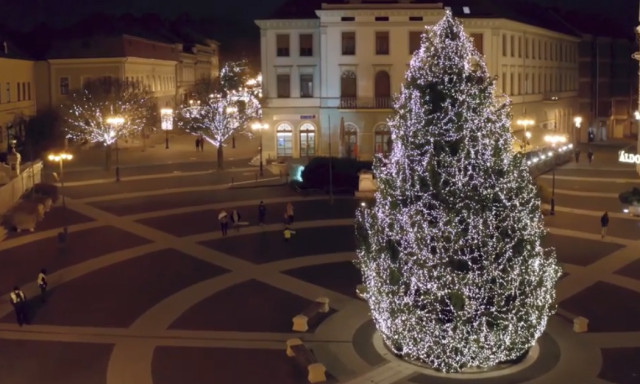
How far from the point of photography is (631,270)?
25844 mm

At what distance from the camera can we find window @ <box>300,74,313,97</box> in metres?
55.3

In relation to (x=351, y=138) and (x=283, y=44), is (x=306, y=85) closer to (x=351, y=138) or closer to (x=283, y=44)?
(x=283, y=44)

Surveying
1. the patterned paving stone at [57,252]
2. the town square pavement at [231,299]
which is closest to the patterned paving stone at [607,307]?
the town square pavement at [231,299]

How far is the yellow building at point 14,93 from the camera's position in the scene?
2207 inches

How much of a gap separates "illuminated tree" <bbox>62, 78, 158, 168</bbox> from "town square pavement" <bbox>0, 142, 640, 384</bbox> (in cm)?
1466

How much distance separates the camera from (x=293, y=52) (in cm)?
5506

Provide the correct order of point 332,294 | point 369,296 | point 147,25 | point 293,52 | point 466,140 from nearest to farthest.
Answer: point 466,140 → point 369,296 → point 332,294 → point 293,52 → point 147,25

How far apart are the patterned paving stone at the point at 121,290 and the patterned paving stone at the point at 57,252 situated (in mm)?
1738

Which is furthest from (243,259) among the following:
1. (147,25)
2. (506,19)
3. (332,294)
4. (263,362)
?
(147,25)

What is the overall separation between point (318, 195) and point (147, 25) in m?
65.8

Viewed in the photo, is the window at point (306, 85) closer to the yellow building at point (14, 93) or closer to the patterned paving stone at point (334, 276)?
the yellow building at point (14, 93)

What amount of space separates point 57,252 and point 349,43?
30.3m

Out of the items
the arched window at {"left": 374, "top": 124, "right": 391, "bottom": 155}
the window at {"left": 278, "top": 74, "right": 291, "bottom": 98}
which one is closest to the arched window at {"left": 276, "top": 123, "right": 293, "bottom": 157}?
the window at {"left": 278, "top": 74, "right": 291, "bottom": 98}

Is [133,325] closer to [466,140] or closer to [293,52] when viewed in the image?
[466,140]
